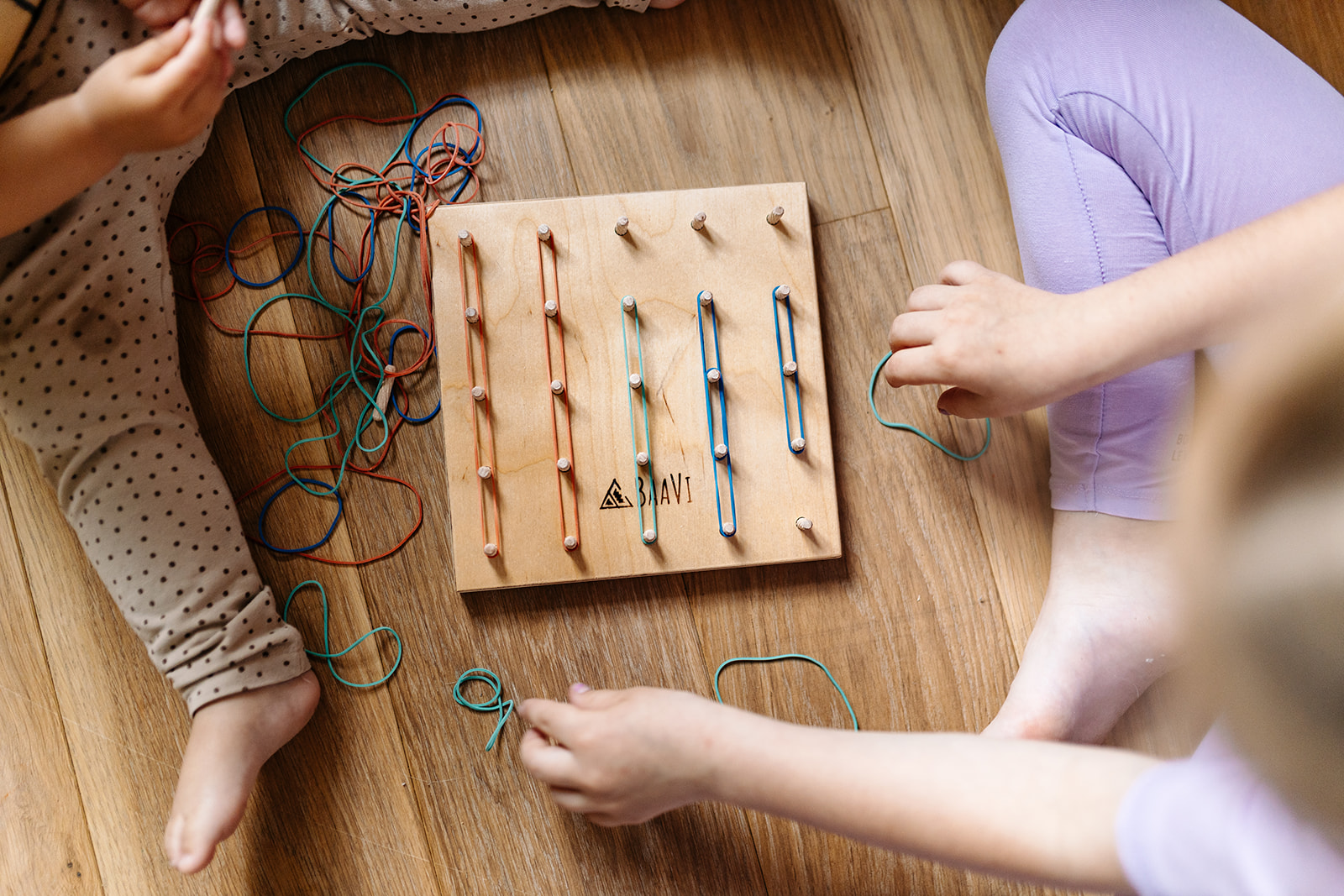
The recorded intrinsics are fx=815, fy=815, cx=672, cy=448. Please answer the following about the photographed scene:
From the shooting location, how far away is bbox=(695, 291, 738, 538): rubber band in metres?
0.78

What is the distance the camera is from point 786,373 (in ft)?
2.57

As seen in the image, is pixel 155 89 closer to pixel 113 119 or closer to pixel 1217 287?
pixel 113 119

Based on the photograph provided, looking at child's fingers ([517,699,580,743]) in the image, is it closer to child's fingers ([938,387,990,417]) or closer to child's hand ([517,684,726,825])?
child's hand ([517,684,726,825])

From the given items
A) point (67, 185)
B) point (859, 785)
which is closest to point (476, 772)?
point (859, 785)

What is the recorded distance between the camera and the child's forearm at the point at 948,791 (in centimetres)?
45

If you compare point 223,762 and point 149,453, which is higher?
point 149,453

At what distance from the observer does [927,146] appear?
832 millimetres

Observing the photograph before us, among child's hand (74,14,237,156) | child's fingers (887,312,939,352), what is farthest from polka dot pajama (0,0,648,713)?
child's fingers (887,312,939,352)

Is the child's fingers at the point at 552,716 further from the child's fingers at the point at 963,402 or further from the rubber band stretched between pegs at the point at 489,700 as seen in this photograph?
the child's fingers at the point at 963,402

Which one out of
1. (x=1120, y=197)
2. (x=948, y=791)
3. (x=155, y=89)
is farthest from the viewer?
(x=1120, y=197)

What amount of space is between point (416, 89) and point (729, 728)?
2.22 ft

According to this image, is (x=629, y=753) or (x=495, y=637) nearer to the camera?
(x=629, y=753)

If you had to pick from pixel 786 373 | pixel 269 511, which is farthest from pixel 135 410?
pixel 786 373

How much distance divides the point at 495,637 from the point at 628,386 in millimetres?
275
